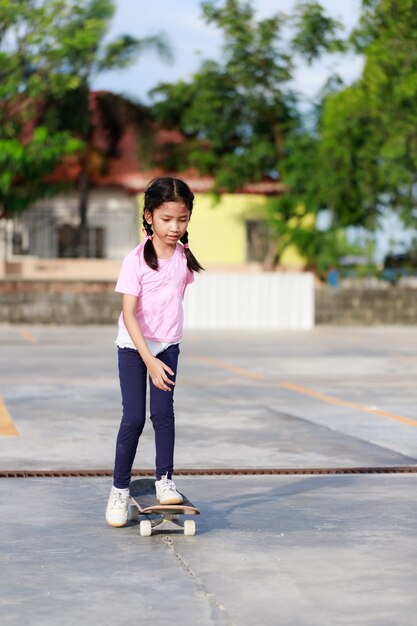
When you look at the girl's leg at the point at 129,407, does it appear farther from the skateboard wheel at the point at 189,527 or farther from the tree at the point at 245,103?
the tree at the point at 245,103

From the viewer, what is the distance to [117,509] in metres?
6.36

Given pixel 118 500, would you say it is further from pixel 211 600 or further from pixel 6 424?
pixel 6 424

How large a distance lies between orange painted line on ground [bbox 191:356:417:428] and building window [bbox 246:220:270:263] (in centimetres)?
2062

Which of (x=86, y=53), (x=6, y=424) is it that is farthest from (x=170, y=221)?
(x=86, y=53)

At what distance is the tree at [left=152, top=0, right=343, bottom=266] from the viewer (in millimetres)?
36719

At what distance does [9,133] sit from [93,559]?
2958cm

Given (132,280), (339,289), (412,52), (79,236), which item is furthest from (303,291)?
(132,280)

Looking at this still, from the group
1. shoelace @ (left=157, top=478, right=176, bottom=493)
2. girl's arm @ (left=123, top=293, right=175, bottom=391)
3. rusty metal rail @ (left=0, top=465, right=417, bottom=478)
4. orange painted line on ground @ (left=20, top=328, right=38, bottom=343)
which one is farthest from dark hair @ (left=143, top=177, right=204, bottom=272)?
orange painted line on ground @ (left=20, top=328, right=38, bottom=343)

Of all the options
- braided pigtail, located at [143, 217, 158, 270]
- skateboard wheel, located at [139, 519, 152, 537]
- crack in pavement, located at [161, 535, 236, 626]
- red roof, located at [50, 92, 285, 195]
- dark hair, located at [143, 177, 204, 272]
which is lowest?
crack in pavement, located at [161, 535, 236, 626]

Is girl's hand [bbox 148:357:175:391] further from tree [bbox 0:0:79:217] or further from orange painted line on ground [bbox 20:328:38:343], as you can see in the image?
tree [bbox 0:0:79:217]

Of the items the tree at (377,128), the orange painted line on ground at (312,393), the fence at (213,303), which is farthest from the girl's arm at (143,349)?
the fence at (213,303)

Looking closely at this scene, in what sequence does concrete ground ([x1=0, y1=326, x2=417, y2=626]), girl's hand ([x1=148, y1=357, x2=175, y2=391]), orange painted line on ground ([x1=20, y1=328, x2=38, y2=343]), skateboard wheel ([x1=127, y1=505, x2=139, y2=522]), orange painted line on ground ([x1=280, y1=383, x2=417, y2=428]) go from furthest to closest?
orange painted line on ground ([x1=20, y1=328, x2=38, y2=343]) → orange painted line on ground ([x1=280, y1=383, x2=417, y2=428]) → skateboard wheel ([x1=127, y1=505, x2=139, y2=522]) → girl's hand ([x1=148, y1=357, x2=175, y2=391]) → concrete ground ([x1=0, y1=326, x2=417, y2=626])

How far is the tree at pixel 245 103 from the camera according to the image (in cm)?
3672

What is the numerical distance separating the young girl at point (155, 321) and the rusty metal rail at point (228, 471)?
1.64 metres
